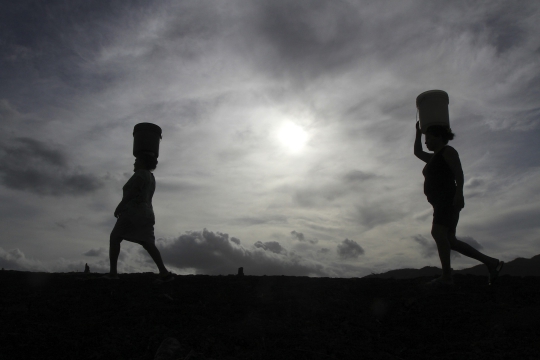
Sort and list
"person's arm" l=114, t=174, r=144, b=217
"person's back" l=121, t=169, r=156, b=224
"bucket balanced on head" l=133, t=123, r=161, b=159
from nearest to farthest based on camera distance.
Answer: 1. "person's back" l=121, t=169, r=156, b=224
2. "person's arm" l=114, t=174, r=144, b=217
3. "bucket balanced on head" l=133, t=123, r=161, b=159

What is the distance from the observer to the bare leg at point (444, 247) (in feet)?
18.7

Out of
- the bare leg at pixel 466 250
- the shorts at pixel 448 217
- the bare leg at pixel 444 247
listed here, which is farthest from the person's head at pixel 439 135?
the bare leg at pixel 466 250

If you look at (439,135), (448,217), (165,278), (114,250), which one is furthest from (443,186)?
(114,250)

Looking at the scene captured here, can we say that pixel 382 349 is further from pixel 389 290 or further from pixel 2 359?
pixel 2 359

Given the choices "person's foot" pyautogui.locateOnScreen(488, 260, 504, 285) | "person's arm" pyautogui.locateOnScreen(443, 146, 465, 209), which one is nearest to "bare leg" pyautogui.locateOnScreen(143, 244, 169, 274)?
"person's arm" pyautogui.locateOnScreen(443, 146, 465, 209)

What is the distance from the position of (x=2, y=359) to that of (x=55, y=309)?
131 centimetres

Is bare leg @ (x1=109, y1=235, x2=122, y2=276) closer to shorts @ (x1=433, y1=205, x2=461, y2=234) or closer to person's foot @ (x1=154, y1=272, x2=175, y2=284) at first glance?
person's foot @ (x1=154, y1=272, x2=175, y2=284)

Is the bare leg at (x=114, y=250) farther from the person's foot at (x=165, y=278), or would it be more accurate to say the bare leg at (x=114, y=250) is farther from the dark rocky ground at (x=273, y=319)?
the person's foot at (x=165, y=278)

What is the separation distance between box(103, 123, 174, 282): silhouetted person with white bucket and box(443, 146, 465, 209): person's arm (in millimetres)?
4328

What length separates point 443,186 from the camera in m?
5.84

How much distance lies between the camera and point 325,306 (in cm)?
530

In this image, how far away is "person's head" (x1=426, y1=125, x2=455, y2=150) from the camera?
240 inches

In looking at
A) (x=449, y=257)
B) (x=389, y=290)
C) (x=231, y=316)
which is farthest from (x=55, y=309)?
(x=449, y=257)

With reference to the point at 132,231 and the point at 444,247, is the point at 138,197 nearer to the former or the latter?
the point at 132,231
